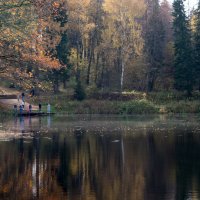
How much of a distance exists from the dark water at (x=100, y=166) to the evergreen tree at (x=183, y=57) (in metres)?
30.1

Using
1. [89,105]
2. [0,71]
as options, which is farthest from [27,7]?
[89,105]

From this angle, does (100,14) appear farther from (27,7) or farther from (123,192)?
(123,192)

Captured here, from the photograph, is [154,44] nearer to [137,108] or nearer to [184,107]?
[184,107]

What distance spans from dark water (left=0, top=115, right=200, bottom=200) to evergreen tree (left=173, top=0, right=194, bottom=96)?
98.7 ft

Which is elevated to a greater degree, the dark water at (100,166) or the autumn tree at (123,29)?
the autumn tree at (123,29)

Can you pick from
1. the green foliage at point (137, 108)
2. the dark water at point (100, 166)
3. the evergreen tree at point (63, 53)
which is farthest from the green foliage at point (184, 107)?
the dark water at point (100, 166)

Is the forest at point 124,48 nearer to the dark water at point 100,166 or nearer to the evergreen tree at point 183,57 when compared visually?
the evergreen tree at point 183,57

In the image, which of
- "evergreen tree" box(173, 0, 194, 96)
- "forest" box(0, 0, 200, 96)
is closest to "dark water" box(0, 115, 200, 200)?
"forest" box(0, 0, 200, 96)

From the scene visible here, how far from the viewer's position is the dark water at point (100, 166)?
45.2 ft

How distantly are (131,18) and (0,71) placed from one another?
1798 inches

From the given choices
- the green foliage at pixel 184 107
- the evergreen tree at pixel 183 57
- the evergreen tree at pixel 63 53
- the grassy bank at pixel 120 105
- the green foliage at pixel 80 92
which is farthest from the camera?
the evergreen tree at pixel 63 53

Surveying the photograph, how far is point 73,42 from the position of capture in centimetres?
7325

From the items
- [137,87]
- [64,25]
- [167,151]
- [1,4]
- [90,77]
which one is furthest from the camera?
[90,77]

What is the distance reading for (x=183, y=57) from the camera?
6103 centimetres
